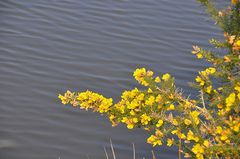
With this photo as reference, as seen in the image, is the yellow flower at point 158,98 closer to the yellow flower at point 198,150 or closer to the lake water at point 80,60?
the yellow flower at point 198,150

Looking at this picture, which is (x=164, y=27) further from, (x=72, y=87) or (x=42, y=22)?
(x=72, y=87)

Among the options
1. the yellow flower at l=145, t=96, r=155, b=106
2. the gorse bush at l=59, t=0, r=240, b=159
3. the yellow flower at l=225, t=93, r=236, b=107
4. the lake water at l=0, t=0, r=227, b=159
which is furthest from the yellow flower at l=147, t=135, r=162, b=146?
the lake water at l=0, t=0, r=227, b=159

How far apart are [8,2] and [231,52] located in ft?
22.0

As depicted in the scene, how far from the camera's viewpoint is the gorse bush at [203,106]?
3.00 metres

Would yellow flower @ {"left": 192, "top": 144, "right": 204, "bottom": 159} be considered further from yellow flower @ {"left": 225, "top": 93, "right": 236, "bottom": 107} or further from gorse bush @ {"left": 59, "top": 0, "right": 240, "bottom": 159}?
yellow flower @ {"left": 225, "top": 93, "right": 236, "bottom": 107}

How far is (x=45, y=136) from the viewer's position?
230 inches

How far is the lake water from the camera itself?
5.81 metres

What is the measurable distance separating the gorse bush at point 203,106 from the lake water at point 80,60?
7.39ft

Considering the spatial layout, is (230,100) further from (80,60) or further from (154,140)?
(80,60)

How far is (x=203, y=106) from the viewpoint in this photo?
10.9ft

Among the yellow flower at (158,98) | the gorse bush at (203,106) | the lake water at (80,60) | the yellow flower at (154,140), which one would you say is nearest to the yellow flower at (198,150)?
the gorse bush at (203,106)

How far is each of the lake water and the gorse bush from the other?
2.25 metres

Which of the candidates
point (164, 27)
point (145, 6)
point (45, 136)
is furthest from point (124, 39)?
point (45, 136)

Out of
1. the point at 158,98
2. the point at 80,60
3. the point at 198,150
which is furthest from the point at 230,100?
the point at 80,60
